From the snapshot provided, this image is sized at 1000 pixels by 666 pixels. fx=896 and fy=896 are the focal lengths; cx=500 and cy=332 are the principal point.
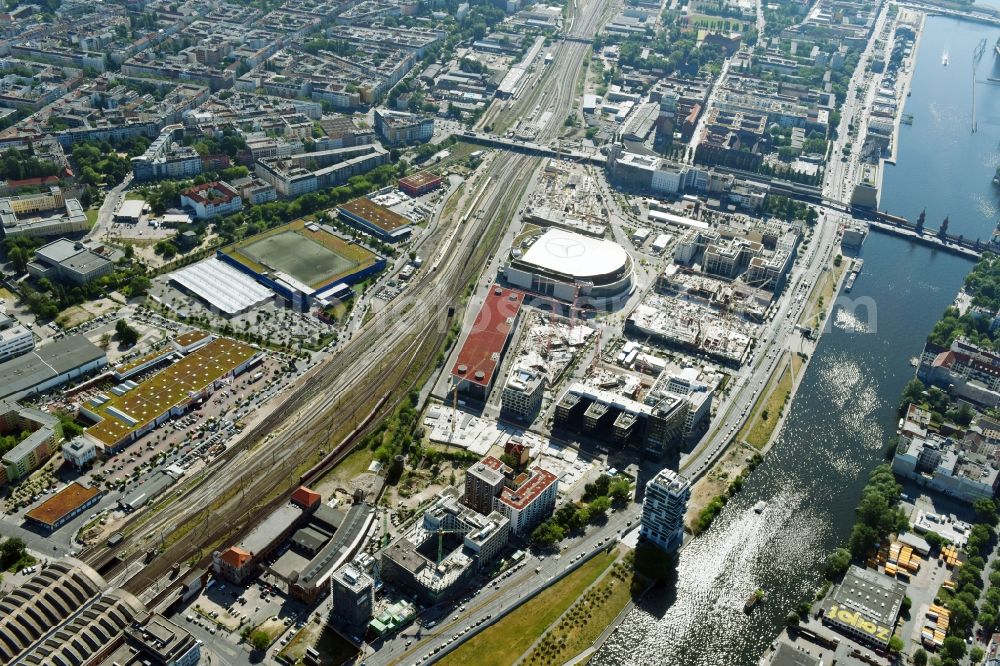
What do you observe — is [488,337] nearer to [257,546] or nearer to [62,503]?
[257,546]

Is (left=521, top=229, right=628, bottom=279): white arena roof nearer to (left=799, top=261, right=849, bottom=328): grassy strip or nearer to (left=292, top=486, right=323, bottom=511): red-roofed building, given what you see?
(left=799, top=261, right=849, bottom=328): grassy strip

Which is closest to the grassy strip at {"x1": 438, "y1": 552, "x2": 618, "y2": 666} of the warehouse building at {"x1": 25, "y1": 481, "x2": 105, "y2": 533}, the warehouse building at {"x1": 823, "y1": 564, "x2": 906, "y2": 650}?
the warehouse building at {"x1": 823, "y1": 564, "x2": 906, "y2": 650}

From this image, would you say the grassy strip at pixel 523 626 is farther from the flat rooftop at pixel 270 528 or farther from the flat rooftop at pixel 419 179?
the flat rooftop at pixel 419 179

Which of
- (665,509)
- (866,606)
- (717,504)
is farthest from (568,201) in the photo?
(866,606)

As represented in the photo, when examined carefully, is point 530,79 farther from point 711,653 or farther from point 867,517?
point 711,653

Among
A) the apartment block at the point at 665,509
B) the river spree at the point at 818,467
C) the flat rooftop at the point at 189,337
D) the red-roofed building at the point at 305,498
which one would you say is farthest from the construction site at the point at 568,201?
the red-roofed building at the point at 305,498
